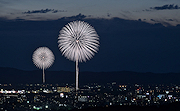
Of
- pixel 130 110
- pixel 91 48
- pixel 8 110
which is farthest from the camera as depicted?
pixel 8 110

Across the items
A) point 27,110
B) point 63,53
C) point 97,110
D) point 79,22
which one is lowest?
point 27,110

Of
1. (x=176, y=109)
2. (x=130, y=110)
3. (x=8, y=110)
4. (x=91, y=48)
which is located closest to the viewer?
(x=176, y=109)

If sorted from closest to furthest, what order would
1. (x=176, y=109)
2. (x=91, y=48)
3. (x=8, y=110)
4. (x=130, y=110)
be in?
(x=176, y=109), (x=130, y=110), (x=91, y=48), (x=8, y=110)

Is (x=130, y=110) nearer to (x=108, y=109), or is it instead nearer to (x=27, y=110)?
(x=108, y=109)

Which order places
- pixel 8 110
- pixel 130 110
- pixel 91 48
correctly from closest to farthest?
pixel 130 110 → pixel 91 48 → pixel 8 110

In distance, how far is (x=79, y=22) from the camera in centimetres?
14150

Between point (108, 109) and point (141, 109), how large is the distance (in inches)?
289

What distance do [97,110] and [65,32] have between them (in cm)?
6056

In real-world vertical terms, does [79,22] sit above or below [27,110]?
above

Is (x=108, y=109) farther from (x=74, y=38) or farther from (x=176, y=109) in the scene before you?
(x=74, y=38)

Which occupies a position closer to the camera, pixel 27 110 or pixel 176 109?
pixel 176 109

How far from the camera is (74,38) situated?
14250 cm

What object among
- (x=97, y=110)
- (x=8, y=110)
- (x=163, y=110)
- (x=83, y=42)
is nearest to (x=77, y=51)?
(x=83, y=42)

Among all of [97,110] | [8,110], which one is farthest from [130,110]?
[8,110]
